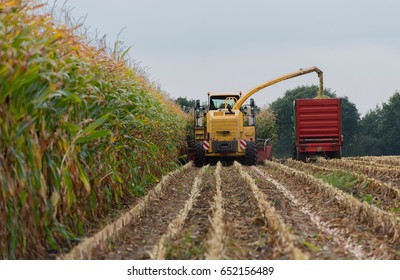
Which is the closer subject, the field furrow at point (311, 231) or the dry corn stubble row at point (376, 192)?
the field furrow at point (311, 231)

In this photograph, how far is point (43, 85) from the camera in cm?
625

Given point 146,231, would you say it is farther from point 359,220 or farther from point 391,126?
point 391,126

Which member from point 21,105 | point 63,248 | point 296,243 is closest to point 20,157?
point 21,105

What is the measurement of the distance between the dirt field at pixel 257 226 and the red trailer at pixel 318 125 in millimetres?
10279

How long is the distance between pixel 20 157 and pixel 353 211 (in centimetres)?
557

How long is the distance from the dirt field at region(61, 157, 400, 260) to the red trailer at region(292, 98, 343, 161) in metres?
10.3

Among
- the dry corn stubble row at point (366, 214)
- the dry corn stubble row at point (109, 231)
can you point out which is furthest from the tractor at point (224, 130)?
the dry corn stubble row at point (109, 231)

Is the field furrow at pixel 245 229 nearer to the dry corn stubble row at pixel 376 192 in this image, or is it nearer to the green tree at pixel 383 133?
the dry corn stubble row at pixel 376 192

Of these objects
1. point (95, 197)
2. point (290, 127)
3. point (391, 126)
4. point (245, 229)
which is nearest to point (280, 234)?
point (245, 229)

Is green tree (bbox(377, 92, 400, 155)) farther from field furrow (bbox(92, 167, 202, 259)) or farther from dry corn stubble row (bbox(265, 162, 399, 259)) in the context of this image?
field furrow (bbox(92, 167, 202, 259))

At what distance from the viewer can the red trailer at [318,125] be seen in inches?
961

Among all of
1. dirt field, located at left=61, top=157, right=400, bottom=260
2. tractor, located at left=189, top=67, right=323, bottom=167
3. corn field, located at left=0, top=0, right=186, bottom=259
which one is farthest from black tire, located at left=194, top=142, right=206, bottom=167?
corn field, located at left=0, top=0, right=186, bottom=259

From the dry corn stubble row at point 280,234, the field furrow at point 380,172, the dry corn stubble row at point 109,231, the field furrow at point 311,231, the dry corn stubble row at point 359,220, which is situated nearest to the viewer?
the dry corn stubble row at point 280,234

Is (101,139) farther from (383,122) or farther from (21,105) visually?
(383,122)
